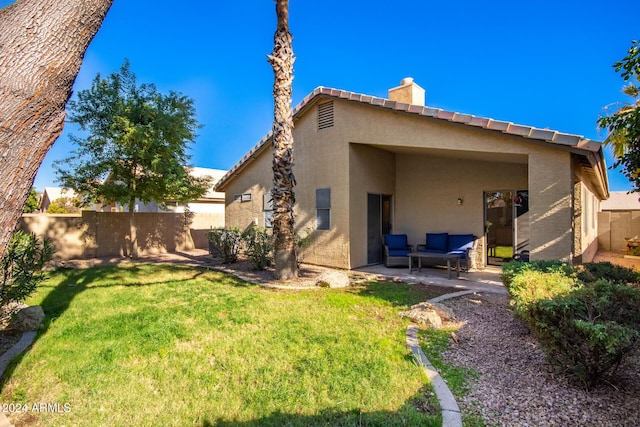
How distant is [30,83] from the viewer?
6.68ft

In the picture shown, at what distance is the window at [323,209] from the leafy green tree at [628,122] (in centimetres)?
752

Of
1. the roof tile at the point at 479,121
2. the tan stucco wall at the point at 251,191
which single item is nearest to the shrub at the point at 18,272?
the tan stucco wall at the point at 251,191

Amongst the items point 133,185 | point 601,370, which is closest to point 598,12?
point 601,370

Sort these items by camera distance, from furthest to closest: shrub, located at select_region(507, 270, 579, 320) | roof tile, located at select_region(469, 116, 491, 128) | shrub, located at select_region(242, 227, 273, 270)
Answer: shrub, located at select_region(242, 227, 273, 270)
roof tile, located at select_region(469, 116, 491, 128)
shrub, located at select_region(507, 270, 579, 320)

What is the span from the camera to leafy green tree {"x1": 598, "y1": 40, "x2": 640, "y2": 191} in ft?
17.1

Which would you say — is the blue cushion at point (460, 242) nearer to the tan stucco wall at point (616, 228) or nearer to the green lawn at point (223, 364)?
the green lawn at point (223, 364)

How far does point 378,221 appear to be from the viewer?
12.3 m

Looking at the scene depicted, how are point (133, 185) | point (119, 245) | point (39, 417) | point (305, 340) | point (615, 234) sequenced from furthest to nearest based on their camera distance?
1. point (615, 234)
2. point (119, 245)
3. point (133, 185)
4. point (305, 340)
5. point (39, 417)

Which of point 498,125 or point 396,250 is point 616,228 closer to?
point 396,250

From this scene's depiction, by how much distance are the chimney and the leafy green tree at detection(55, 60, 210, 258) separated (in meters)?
8.57

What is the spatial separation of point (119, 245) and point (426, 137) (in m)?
14.4

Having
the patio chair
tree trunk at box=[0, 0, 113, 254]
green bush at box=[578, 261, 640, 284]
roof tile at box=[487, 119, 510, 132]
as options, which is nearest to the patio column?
roof tile at box=[487, 119, 510, 132]

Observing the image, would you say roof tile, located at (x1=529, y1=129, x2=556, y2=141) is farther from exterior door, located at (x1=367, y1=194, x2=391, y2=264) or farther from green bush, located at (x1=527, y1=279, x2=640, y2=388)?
exterior door, located at (x1=367, y1=194, x2=391, y2=264)

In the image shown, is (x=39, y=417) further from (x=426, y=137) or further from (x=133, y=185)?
(x=133, y=185)
